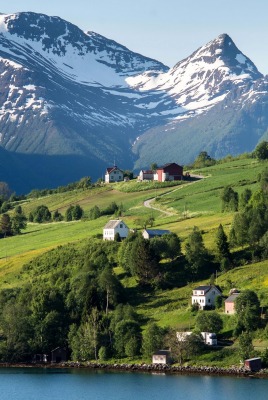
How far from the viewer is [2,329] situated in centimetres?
12400

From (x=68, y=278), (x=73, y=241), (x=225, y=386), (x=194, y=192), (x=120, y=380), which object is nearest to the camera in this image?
(x=225, y=386)

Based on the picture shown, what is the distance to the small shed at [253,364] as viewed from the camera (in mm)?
103500

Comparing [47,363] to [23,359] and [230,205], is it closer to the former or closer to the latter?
[23,359]

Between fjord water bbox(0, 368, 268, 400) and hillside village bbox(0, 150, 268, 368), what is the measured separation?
4.58 meters

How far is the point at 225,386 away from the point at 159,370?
10.6 m

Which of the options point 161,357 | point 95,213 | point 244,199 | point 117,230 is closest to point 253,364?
point 161,357

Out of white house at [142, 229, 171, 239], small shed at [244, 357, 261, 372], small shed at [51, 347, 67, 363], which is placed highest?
white house at [142, 229, 171, 239]

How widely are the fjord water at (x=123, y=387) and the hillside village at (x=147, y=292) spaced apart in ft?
15.0

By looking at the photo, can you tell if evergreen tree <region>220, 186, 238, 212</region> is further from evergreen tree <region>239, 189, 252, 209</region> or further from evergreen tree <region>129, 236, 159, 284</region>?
evergreen tree <region>129, 236, 159, 284</region>

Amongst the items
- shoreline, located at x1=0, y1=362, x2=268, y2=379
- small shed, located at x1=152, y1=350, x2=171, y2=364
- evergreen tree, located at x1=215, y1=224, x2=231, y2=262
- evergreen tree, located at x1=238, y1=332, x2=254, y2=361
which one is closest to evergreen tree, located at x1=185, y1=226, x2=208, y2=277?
evergreen tree, located at x1=215, y1=224, x2=231, y2=262

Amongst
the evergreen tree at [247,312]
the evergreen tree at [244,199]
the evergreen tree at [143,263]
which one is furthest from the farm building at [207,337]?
the evergreen tree at [244,199]

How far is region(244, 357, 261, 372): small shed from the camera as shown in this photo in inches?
4075

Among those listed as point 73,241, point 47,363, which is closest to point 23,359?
point 47,363

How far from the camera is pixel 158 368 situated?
10931 centimetres
